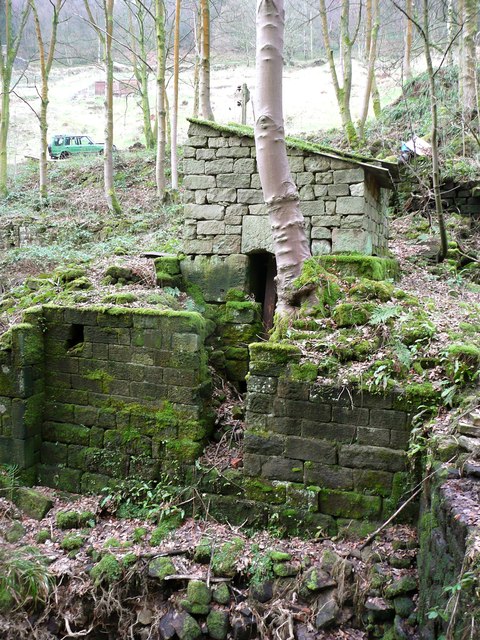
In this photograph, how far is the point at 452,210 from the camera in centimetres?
1118

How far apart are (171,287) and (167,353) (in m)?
2.01

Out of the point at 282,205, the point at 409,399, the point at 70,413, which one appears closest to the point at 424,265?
the point at 282,205

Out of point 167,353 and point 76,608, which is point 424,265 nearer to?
point 167,353

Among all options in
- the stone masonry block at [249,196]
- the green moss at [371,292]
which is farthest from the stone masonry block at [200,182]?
the green moss at [371,292]

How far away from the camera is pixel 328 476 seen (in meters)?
4.40

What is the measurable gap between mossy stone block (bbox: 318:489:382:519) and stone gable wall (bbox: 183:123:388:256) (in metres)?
3.62

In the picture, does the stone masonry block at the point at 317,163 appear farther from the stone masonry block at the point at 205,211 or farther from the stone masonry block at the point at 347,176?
the stone masonry block at the point at 205,211

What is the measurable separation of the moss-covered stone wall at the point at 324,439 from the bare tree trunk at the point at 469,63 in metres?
10.8

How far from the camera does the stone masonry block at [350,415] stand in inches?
169

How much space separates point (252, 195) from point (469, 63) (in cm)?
907

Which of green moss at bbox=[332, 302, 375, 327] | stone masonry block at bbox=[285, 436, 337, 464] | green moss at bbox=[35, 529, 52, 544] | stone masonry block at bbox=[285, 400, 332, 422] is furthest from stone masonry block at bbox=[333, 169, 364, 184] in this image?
green moss at bbox=[35, 529, 52, 544]

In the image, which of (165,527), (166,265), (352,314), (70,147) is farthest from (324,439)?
(70,147)

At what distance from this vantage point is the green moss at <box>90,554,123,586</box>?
425 cm

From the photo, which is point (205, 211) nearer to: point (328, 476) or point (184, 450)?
point (184, 450)
